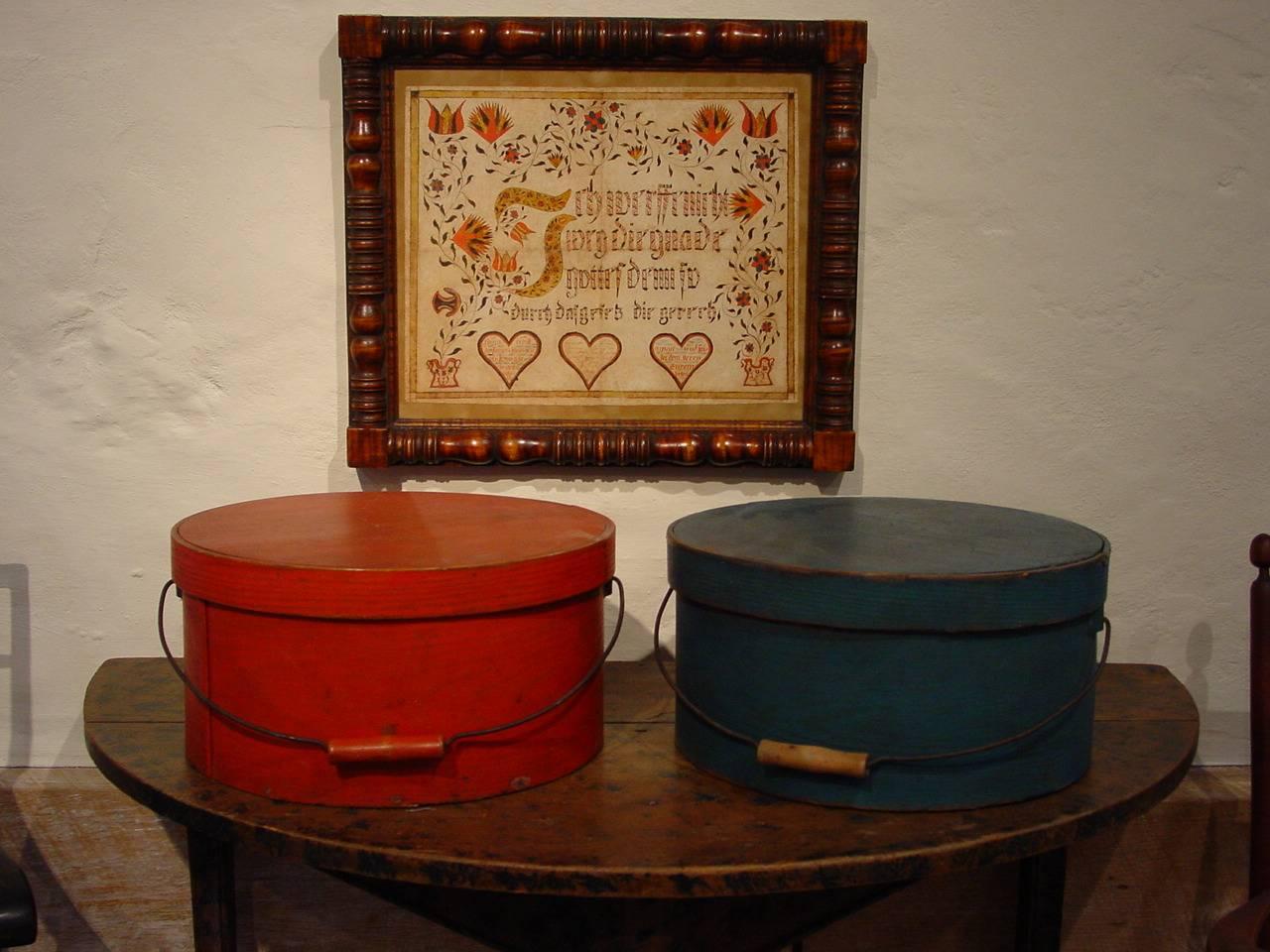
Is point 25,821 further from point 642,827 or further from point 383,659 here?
point 642,827

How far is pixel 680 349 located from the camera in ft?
5.46

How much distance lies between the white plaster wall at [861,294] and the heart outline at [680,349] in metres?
0.15

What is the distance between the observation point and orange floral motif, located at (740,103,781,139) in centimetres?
162

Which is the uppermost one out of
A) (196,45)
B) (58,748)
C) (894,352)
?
(196,45)

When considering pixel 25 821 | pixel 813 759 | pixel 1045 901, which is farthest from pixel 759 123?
pixel 25 821

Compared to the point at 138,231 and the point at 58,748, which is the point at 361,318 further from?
the point at 58,748

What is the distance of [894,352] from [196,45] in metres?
1.10

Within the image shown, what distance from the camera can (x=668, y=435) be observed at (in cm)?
165

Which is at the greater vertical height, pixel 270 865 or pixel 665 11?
pixel 665 11

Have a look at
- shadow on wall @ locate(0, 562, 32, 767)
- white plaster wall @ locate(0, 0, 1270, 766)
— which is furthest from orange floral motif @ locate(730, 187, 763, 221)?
shadow on wall @ locate(0, 562, 32, 767)

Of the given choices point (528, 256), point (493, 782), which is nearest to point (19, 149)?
point (528, 256)

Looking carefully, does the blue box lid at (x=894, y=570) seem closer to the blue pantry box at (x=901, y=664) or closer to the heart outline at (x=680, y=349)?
the blue pantry box at (x=901, y=664)

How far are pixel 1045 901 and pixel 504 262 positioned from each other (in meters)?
1.20

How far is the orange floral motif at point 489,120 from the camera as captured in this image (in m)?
1.62
